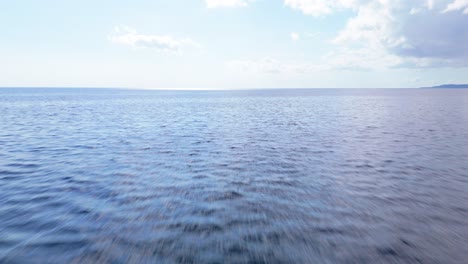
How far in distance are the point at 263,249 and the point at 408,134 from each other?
96.3 feet

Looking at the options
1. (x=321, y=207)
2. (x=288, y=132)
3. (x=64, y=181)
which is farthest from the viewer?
(x=288, y=132)

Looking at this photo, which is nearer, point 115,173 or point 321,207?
point 321,207

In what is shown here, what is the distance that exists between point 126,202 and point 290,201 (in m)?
7.36

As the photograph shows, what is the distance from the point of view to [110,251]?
8.12m

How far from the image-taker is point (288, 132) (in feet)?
106

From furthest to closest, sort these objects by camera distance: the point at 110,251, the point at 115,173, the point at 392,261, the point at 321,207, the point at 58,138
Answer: the point at 58,138
the point at 115,173
the point at 321,207
the point at 110,251
the point at 392,261

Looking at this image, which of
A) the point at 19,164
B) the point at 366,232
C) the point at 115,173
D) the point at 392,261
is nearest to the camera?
the point at 392,261

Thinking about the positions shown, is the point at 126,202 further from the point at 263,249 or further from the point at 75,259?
the point at 263,249

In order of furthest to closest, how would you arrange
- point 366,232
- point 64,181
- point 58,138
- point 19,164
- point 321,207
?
point 58,138
point 19,164
point 64,181
point 321,207
point 366,232

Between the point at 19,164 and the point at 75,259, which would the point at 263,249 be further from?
the point at 19,164

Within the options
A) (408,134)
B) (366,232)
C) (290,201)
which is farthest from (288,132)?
(366,232)

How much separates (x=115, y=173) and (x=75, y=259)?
9.06m

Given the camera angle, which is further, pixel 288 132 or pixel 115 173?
pixel 288 132

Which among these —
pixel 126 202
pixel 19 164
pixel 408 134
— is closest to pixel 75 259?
pixel 126 202
